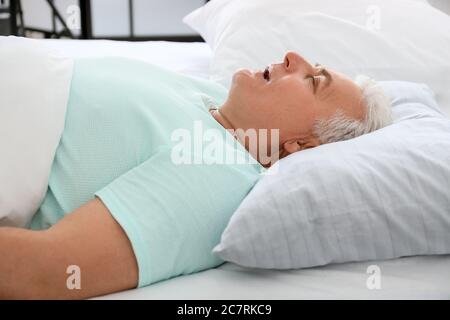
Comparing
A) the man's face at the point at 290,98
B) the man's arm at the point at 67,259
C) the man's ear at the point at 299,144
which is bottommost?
the man's arm at the point at 67,259

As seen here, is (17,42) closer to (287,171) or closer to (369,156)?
(287,171)

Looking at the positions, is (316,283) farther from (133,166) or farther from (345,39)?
(345,39)

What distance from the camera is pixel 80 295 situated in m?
0.87

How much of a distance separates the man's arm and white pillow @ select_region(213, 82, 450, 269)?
0.52 feet

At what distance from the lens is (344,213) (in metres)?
0.94

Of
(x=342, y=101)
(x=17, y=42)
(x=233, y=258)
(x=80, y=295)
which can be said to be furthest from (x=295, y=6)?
(x=80, y=295)

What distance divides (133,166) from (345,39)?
0.97 meters

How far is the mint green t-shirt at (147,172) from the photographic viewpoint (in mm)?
938

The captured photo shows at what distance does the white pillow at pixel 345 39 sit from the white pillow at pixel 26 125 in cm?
69

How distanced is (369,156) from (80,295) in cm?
54

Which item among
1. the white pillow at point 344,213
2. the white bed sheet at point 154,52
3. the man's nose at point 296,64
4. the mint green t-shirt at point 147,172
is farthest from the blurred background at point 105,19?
the white pillow at point 344,213

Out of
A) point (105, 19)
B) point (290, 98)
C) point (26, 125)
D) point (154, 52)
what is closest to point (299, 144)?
point (290, 98)

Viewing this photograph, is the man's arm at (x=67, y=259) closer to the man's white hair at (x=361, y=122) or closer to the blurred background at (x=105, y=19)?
the man's white hair at (x=361, y=122)

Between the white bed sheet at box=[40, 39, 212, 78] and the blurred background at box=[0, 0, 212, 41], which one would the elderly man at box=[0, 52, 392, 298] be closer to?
the white bed sheet at box=[40, 39, 212, 78]
